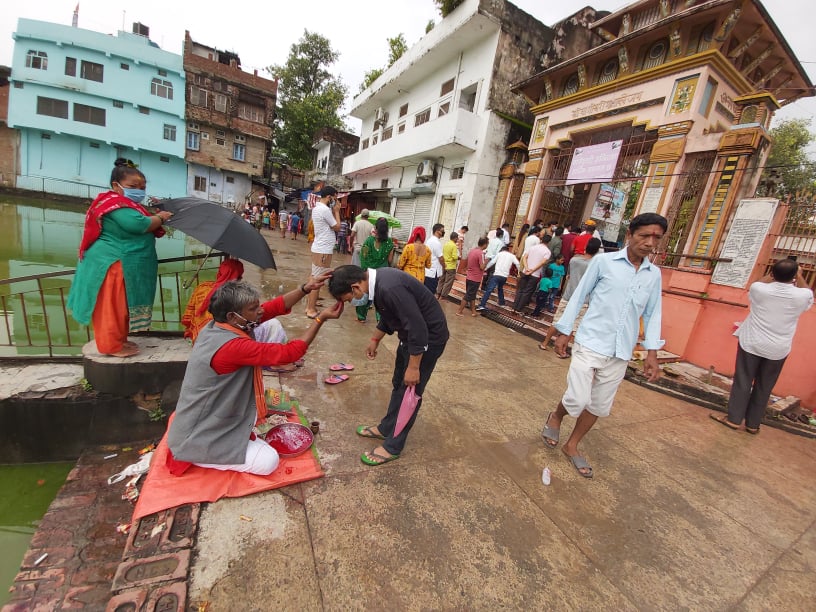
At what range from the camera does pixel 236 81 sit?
79.2 feet

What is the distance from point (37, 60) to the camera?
2088 cm

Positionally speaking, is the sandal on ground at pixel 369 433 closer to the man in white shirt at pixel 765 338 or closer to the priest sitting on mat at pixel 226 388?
the priest sitting on mat at pixel 226 388

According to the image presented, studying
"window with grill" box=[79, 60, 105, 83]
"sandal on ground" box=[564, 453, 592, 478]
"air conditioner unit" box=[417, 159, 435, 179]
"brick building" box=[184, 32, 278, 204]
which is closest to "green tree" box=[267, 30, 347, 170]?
"brick building" box=[184, 32, 278, 204]

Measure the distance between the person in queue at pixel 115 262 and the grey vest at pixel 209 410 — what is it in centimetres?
138

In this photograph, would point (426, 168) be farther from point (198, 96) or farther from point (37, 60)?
point (37, 60)

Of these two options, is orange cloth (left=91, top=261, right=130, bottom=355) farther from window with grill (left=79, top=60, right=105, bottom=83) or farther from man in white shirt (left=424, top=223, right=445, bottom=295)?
window with grill (left=79, top=60, right=105, bottom=83)

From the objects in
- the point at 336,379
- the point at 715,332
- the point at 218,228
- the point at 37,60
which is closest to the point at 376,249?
the point at 336,379

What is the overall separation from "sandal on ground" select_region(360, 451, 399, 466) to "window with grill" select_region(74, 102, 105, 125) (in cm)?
3051

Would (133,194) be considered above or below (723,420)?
above

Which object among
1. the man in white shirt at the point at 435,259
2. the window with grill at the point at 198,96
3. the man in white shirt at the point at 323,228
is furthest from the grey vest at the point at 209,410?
the window with grill at the point at 198,96

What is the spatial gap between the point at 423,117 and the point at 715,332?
42.5 feet

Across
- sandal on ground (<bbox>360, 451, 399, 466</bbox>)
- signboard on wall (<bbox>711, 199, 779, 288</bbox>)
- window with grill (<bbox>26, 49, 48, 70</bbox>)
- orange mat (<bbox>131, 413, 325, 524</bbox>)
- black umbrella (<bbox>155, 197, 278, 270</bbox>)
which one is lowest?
orange mat (<bbox>131, 413, 325, 524</bbox>)

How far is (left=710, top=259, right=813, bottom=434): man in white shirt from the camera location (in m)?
3.55

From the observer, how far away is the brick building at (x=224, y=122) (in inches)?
928
